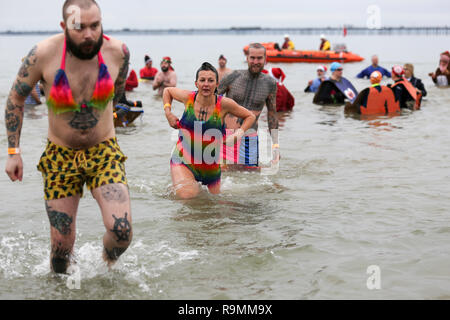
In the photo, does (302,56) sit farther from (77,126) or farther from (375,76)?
(77,126)

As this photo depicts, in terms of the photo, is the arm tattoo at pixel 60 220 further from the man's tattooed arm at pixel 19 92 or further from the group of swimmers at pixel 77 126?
the man's tattooed arm at pixel 19 92

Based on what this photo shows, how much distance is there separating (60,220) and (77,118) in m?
0.72

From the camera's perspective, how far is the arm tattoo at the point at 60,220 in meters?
4.15

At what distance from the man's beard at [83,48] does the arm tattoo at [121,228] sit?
3.45 ft

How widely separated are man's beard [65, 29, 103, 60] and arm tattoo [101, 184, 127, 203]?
851 millimetres

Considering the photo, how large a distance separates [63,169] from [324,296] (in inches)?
81.9

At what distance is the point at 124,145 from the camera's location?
1152 centimetres

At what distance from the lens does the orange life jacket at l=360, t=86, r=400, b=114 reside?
609 inches

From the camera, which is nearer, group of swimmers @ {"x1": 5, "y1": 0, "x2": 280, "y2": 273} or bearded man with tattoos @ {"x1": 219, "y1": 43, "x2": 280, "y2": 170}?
group of swimmers @ {"x1": 5, "y1": 0, "x2": 280, "y2": 273}

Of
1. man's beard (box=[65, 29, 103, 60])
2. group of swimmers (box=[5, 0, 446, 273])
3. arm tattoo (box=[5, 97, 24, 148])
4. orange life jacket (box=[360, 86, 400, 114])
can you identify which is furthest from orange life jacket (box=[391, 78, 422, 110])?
arm tattoo (box=[5, 97, 24, 148])

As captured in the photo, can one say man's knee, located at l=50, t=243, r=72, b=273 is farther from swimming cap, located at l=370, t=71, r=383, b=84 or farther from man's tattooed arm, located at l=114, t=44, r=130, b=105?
swimming cap, located at l=370, t=71, r=383, b=84

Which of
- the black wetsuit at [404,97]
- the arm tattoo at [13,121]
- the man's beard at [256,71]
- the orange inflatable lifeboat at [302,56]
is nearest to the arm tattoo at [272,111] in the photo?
the man's beard at [256,71]
